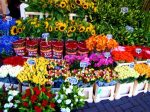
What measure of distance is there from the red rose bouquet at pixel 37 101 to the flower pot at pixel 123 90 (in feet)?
4.44

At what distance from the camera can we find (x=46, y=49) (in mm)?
4543

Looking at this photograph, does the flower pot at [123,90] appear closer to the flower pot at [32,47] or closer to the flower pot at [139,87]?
the flower pot at [139,87]

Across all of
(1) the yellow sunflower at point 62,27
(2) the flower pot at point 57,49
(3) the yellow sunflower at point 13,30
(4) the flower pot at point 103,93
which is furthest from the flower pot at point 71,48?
(3) the yellow sunflower at point 13,30

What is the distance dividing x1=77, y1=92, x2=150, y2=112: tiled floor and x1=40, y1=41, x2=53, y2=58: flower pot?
1139 mm

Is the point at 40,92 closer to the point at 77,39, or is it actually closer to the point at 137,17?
the point at 77,39


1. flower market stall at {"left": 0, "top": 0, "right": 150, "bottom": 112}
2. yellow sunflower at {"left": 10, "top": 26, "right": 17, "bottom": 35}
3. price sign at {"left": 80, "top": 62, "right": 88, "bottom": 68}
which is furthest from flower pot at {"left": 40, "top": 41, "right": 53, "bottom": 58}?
price sign at {"left": 80, "top": 62, "right": 88, "bottom": 68}

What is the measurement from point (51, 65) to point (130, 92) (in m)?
1.52

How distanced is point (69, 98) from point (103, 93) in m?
0.88

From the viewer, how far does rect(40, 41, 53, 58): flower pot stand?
454 centimetres

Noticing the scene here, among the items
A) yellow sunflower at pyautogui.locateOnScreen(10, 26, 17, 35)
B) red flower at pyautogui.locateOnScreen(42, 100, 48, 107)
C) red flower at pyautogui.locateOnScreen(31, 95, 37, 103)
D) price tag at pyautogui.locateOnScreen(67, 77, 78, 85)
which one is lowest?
red flower at pyautogui.locateOnScreen(42, 100, 48, 107)

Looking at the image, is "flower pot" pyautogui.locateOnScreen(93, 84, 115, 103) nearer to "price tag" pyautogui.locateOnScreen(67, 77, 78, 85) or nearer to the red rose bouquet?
"price tag" pyautogui.locateOnScreen(67, 77, 78, 85)

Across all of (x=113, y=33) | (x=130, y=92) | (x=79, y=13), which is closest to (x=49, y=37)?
(x=79, y=13)

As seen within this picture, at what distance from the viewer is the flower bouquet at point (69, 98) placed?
360 centimetres

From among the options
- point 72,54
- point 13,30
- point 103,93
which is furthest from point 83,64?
point 13,30
